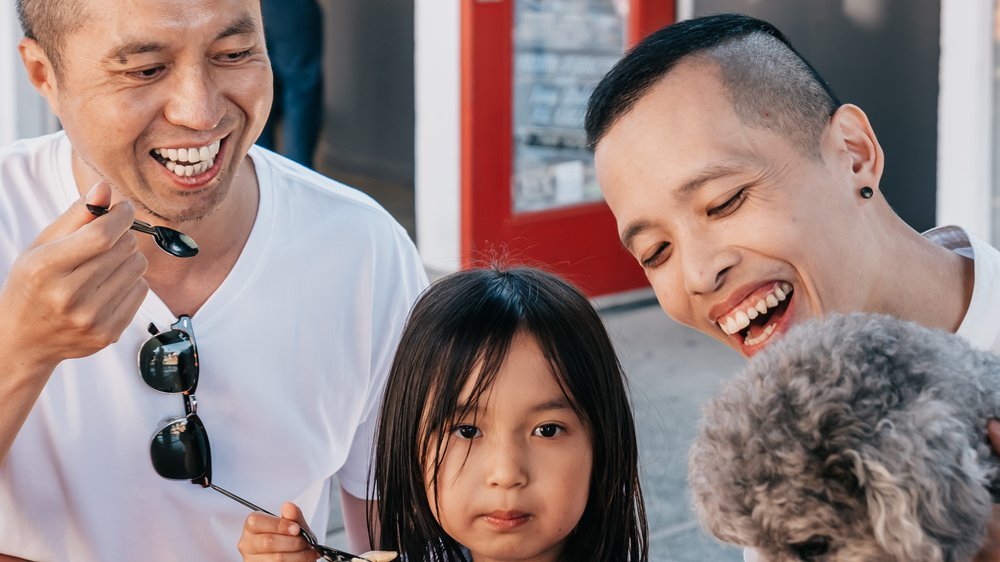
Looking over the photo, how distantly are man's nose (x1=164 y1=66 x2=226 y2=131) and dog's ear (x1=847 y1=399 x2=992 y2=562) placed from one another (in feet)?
4.52

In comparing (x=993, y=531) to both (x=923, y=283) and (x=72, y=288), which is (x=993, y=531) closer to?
(x=923, y=283)

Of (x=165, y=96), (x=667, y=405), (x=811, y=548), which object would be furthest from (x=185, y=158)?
(x=667, y=405)

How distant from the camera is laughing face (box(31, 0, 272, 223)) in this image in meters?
2.12

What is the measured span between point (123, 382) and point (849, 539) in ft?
4.90

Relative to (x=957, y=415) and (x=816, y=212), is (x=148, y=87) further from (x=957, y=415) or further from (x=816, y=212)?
(x=957, y=415)

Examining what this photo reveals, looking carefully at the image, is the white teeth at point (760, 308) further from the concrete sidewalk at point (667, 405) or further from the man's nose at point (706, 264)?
the concrete sidewalk at point (667, 405)

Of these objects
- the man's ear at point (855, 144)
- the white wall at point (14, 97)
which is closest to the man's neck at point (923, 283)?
the man's ear at point (855, 144)

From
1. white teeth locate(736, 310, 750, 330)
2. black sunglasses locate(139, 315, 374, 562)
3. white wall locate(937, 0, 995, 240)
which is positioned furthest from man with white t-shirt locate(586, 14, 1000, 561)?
white wall locate(937, 0, 995, 240)

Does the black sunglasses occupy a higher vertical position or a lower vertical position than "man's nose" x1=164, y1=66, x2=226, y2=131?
lower

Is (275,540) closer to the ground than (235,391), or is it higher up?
closer to the ground

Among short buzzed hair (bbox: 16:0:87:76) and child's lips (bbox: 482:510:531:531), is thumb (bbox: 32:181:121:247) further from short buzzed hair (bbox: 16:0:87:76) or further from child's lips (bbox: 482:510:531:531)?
child's lips (bbox: 482:510:531:531)

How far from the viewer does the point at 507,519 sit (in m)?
1.87

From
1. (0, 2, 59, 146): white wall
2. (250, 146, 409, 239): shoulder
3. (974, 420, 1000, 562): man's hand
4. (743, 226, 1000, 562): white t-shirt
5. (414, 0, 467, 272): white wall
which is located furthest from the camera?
(414, 0, 467, 272): white wall

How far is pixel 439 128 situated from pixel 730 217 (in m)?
4.99
